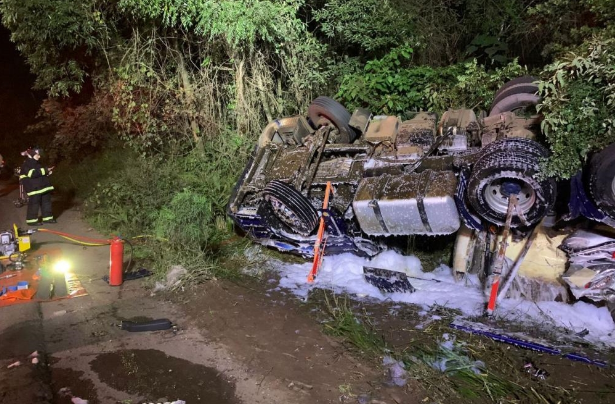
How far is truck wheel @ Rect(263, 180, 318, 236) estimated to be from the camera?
5.37 meters

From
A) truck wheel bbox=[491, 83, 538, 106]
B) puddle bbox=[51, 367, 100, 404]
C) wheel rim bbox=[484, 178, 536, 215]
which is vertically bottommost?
puddle bbox=[51, 367, 100, 404]

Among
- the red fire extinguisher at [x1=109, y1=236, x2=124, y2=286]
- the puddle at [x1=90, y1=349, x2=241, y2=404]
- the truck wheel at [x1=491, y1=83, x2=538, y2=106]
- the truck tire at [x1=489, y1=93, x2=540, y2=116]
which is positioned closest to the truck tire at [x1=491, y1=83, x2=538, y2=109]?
the truck wheel at [x1=491, y1=83, x2=538, y2=106]

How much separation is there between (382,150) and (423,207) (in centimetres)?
116

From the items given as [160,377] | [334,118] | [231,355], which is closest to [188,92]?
[334,118]

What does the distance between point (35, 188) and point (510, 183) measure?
7453mm

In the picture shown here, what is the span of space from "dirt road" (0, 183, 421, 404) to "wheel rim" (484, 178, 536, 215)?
6.38ft

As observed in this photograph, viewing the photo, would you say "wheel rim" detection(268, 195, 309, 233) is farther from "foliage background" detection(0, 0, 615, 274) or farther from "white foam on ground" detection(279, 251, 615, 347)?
"foliage background" detection(0, 0, 615, 274)

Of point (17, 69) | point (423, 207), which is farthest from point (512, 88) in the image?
point (17, 69)

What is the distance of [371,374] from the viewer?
379 centimetres

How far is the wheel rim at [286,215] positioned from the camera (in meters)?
5.48

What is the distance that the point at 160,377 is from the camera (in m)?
3.85

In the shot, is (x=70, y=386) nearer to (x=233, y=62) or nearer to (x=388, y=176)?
(x=388, y=176)

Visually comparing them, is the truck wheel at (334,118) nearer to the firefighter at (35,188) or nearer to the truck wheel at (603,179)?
the truck wheel at (603,179)

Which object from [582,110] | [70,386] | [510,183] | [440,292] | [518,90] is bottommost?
[70,386]
